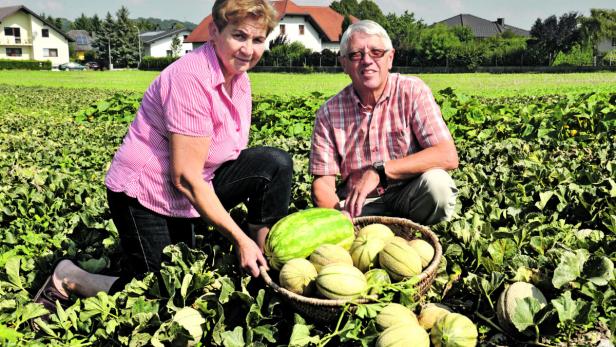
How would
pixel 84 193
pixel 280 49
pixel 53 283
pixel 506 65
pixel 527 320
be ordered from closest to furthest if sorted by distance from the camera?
1. pixel 527 320
2. pixel 53 283
3. pixel 84 193
4. pixel 506 65
5. pixel 280 49

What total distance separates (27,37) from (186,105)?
9204 centimetres

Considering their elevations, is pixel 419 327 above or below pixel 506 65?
below

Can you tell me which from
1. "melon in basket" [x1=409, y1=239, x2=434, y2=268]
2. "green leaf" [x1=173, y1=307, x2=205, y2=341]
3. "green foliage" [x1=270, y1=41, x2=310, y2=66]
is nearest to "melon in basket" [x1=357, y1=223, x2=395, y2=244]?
"melon in basket" [x1=409, y1=239, x2=434, y2=268]

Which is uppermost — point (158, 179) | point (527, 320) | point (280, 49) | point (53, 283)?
point (280, 49)

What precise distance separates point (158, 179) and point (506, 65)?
51.9 metres

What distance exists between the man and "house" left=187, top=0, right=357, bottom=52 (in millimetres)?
64318

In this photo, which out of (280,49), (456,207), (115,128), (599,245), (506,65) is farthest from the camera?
(280,49)

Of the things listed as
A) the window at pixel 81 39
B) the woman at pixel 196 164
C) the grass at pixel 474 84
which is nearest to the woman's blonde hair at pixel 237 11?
the woman at pixel 196 164

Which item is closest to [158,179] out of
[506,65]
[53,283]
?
[53,283]

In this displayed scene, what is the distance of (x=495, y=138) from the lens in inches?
331

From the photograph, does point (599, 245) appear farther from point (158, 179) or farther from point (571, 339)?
point (158, 179)

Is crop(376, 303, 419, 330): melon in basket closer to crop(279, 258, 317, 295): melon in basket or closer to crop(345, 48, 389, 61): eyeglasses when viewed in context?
crop(279, 258, 317, 295): melon in basket

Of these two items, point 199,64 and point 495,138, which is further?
point 495,138

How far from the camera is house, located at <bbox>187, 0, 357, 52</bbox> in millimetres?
69375
